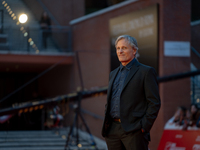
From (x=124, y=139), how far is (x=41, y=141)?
7189 millimetres

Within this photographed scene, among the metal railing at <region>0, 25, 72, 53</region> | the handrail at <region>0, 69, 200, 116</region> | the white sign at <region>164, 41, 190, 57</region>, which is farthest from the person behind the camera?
the metal railing at <region>0, 25, 72, 53</region>

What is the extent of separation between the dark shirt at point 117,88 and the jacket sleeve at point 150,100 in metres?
0.23

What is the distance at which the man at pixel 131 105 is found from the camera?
2867mm

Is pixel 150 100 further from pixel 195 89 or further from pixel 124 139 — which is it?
pixel 195 89

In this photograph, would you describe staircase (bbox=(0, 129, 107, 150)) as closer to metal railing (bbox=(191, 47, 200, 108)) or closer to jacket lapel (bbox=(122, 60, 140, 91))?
metal railing (bbox=(191, 47, 200, 108))

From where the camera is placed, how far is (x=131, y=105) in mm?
2928

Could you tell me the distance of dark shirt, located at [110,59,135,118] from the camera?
9.85 ft

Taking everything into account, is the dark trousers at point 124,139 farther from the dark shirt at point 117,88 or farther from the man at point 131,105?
the dark shirt at point 117,88

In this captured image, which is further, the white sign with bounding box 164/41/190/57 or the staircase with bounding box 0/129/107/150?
the staircase with bounding box 0/129/107/150

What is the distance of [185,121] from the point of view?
20.3 feet

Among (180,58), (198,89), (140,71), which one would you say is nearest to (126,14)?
(180,58)

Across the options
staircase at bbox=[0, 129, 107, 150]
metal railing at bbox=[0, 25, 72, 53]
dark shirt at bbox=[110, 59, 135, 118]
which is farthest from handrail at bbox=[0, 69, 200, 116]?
dark shirt at bbox=[110, 59, 135, 118]

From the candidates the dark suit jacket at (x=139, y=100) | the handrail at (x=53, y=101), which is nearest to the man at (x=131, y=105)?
the dark suit jacket at (x=139, y=100)

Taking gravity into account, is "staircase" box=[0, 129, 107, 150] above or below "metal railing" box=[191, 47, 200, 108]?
below
